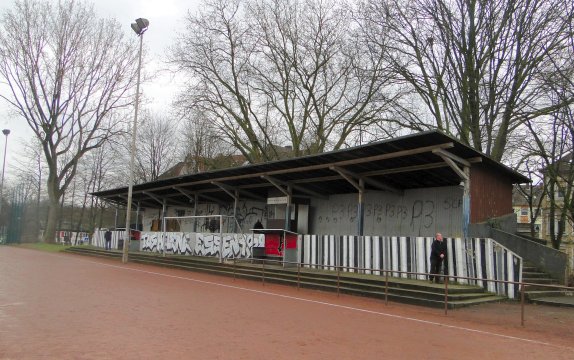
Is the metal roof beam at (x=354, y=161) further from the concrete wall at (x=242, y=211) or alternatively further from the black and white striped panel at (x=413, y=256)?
the concrete wall at (x=242, y=211)

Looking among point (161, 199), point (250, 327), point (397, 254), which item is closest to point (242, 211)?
point (161, 199)

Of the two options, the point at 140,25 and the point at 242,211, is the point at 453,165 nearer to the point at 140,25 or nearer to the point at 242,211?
the point at 242,211

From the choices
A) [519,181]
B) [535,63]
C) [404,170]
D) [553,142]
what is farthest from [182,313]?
[553,142]

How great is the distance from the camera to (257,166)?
20938 mm

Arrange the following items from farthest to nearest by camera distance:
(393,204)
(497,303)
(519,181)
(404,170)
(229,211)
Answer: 1. (229,211)
2. (393,204)
3. (519,181)
4. (404,170)
5. (497,303)

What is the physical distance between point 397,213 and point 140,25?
59.6 feet

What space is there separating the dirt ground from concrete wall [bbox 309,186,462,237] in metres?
5.82

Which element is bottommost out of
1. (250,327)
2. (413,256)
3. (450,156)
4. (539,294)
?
(250,327)

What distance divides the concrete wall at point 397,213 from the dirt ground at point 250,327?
5.82 meters

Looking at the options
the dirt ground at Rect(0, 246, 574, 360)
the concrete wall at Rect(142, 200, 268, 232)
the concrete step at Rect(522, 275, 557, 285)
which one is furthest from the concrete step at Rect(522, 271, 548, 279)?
the concrete wall at Rect(142, 200, 268, 232)

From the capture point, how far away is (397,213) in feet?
66.1

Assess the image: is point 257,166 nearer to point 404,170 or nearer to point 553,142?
point 404,170

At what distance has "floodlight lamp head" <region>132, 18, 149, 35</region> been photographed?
27203 millimetres

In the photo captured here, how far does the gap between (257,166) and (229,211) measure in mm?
10282
